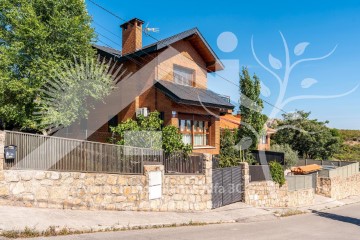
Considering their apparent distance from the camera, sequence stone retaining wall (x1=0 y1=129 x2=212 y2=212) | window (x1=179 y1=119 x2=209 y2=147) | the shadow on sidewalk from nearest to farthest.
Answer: stone retaining wall (x1=0 y1=129 x2=212 y2=212), the shadow on sidewalk, window (x1=179 y1=119 x2=209 y2=147)

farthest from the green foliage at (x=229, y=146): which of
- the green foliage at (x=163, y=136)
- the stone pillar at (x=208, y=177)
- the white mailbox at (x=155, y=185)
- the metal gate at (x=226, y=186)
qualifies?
the white mailbox at (x=155, y=185)

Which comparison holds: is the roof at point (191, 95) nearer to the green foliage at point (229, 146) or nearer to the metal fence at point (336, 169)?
the green foliage at point (229, 146)

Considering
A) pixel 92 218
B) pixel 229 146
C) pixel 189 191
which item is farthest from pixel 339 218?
pixel 92 218

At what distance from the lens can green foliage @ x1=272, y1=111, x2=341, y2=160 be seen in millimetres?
34594

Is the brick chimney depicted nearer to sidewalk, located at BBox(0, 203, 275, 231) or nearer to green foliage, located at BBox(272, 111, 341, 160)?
sidewalk, located at BBox(0, 203, 275, 231)

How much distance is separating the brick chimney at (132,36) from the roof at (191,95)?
3.69 metres

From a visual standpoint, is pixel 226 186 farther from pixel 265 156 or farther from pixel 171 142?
pixel 265 156

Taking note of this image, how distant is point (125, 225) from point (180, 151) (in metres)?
4.88

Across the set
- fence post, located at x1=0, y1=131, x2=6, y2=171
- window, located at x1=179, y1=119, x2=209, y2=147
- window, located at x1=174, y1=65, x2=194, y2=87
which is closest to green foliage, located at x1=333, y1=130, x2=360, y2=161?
window, located at x1=179, y1=119, x2=209, y2=147

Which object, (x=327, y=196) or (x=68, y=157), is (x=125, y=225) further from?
(x=327, y=196)

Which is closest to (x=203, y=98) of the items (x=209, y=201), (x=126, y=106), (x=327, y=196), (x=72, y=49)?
(x=126, y=106)

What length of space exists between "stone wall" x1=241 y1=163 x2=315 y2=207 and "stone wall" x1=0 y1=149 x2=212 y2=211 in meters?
3.76

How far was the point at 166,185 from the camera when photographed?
41.1 ft

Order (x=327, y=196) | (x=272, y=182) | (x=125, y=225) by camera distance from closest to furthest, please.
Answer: (x=125, y=225) < (x=272, y=182) < (x=327, y=196)
